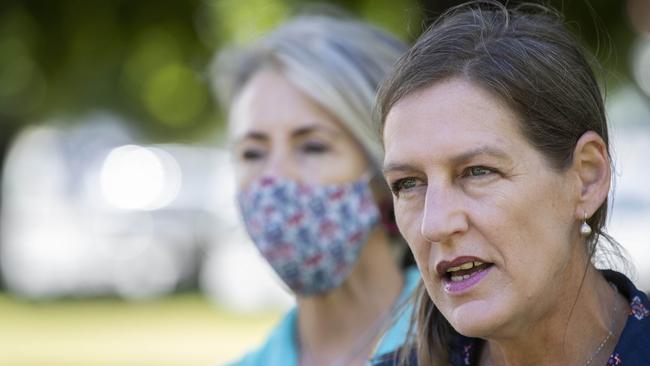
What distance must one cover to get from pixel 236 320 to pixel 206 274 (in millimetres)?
2516

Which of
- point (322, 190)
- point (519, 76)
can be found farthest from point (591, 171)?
point (322, 190)

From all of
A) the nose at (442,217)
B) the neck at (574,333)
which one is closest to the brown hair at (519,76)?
the neck at (574,333)

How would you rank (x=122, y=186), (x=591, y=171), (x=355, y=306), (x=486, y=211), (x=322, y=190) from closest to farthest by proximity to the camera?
(x=486, y=211), (x=591, y=171), (x=322, y=190), (x=355, y=306), (x=122, y=186)

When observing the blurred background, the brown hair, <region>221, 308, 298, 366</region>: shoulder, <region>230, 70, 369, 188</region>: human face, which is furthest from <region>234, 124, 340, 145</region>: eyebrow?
the blurred background

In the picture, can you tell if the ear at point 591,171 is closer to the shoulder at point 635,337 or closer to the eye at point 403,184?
the shoulder at point 635,337

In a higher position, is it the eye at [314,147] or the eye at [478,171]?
the eye at [314,147]

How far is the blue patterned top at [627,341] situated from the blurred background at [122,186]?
1031cm

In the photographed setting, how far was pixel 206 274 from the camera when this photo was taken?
55.2 ft

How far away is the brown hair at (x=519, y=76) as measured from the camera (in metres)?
2.68

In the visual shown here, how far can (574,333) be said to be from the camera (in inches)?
109

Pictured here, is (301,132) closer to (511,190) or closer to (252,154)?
(252,154)

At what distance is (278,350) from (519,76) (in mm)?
1907

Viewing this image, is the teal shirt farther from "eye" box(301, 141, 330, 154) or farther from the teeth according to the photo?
the teeth

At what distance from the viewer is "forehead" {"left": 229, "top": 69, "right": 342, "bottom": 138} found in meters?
4.18
